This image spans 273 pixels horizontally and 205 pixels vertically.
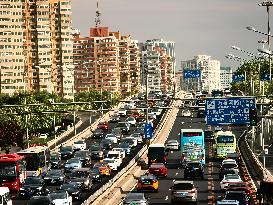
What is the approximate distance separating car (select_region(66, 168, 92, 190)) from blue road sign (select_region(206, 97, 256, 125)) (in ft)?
35.2

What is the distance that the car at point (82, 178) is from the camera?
7296 cm

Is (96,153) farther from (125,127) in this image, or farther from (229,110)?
(125,127)

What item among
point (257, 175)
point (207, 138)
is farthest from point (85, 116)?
point (257, 175)

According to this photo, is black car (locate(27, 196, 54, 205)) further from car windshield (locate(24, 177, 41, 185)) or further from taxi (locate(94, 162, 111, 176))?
taxi (locate(94, 162, 111, 176))

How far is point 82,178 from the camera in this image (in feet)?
244

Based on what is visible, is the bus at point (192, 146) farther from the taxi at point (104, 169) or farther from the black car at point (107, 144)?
the black car at point (107, 144)

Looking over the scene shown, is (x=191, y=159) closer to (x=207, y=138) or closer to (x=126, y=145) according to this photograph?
(x=126, y=145)

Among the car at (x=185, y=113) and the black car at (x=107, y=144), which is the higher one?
the car at (x=185, y=113)

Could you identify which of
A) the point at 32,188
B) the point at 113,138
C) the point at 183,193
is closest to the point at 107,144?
the point at 113,138

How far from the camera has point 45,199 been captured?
57219mm

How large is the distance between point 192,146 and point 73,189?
27.6 m

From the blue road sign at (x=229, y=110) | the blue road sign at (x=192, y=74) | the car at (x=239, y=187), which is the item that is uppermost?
the blue road sign at (x=192, y=74)

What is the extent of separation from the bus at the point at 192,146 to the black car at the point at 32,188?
24150 millimetres

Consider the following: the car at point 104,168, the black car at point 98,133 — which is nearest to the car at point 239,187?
the car at point 104,168
